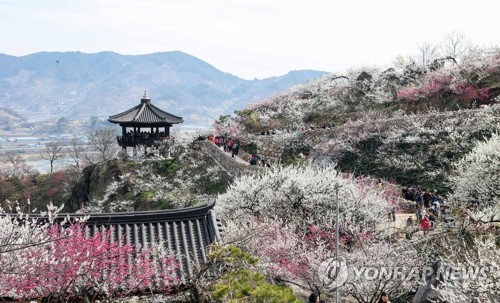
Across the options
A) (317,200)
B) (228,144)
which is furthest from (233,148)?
(317,200)

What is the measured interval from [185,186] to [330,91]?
946 inches

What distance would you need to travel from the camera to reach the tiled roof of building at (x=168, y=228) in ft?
34.8

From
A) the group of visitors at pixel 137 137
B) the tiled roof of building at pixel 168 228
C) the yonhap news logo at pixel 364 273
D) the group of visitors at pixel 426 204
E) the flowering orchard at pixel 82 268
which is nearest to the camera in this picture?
the flowering orchard at pixel 82 268

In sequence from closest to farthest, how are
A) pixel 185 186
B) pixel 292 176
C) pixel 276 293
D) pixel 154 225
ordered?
pixel 276 293 → pixel 154 225 → pixel 292 176 → pixel 185 186

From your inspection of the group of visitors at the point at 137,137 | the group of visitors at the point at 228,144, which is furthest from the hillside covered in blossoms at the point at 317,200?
the group of visitors at the point at 137,137

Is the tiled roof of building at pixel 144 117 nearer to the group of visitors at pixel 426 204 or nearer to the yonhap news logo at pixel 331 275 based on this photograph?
the group of visitors at pixel 426 204

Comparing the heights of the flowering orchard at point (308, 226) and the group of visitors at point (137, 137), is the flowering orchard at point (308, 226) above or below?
below

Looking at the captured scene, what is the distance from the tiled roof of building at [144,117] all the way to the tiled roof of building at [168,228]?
31531 millimetres

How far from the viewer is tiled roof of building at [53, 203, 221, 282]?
34.8 ft

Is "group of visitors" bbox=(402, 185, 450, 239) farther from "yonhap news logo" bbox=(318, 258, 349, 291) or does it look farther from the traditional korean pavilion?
the traditional korean pavilion

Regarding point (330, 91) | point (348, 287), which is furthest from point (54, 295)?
point (330, 91)

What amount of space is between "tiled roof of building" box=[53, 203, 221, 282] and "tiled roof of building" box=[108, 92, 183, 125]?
1241 inches

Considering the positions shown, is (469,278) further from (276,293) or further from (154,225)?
(154,225)

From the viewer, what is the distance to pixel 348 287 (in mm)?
13445
